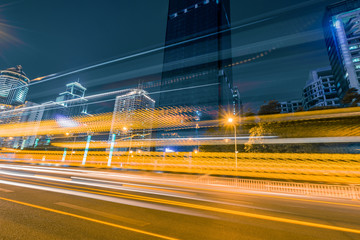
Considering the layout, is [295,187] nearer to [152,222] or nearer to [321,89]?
[152,222]

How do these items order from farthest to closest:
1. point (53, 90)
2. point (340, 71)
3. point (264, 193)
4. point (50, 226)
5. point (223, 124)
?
point (340, 71) < point (53, 90) < point (223, 124) < point (264, 193) < point (50, 226)

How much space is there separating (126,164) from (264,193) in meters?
15.7

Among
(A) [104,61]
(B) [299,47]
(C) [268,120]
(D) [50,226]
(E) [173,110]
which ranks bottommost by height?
(D) [50,226]

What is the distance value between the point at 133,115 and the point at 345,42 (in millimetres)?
74199

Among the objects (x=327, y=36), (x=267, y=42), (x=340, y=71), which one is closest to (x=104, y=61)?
(x=267, y=42)

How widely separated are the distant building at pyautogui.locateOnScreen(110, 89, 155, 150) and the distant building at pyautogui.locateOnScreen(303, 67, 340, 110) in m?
73.4

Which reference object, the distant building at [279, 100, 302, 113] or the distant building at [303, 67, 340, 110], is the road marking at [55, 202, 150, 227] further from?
the distant building at [279, 100, 302, 113]

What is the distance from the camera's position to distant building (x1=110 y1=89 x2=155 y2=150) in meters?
16.8

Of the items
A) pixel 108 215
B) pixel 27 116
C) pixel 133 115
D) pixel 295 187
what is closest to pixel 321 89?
pixel 295 187

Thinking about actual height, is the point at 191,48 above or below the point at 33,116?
above

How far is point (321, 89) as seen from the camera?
64.6m

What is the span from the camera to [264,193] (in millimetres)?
8430

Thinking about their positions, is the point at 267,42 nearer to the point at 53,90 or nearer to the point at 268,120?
the point at 268,120

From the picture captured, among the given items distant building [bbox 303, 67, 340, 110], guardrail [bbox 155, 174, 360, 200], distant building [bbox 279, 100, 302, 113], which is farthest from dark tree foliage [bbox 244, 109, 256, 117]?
distant building [bbox 279, 100, 302, 113]
